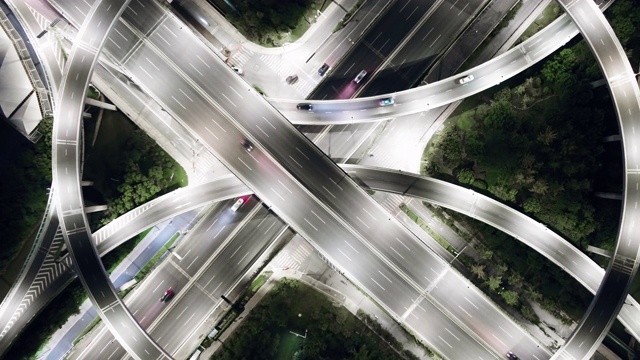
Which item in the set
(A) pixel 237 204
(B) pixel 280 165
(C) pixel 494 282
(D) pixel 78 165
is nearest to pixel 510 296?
(C) pixel 494 282

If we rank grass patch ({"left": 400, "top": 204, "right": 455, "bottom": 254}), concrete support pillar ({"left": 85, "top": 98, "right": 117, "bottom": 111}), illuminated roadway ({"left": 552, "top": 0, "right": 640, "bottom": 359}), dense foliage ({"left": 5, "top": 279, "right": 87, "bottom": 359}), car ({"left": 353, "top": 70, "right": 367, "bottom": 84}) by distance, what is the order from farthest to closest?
grass patch ({"left": 400, "top": 204, "right": 455, "bottom": 254}) → car ({"left": 353, "top": 70, "right": 367, "bottom": 84}) → concrete support pillar ({"left": 85, "top": 98, "right": 117, "bottom": 111}) → dense foliage ({"left": 5, "top": 279, "right": 87, "bottom": 359}) → illuminated roadway ({"left": 552, "top": 0, "right": 640, "bottom": 359})

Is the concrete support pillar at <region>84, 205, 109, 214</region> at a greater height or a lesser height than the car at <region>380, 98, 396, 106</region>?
lesser

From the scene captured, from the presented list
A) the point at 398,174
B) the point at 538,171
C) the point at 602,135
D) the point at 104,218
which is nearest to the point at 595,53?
the point at 602,135

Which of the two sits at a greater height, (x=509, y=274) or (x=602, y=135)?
(x=602, y=135)

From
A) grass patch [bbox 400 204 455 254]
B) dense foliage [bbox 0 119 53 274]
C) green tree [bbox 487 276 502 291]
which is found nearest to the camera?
dense foliage [bbox 0 119 53 274]

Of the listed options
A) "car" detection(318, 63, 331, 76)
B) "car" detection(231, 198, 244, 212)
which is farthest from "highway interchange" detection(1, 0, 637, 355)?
"car" detection(318, 63, 331, 76)

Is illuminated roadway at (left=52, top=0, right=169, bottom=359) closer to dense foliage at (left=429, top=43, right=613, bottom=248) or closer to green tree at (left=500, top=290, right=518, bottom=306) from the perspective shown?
dense foliage at (left=429, top=43, right=613, bottom=248)

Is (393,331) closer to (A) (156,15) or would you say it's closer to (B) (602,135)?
(B) (602,135)
